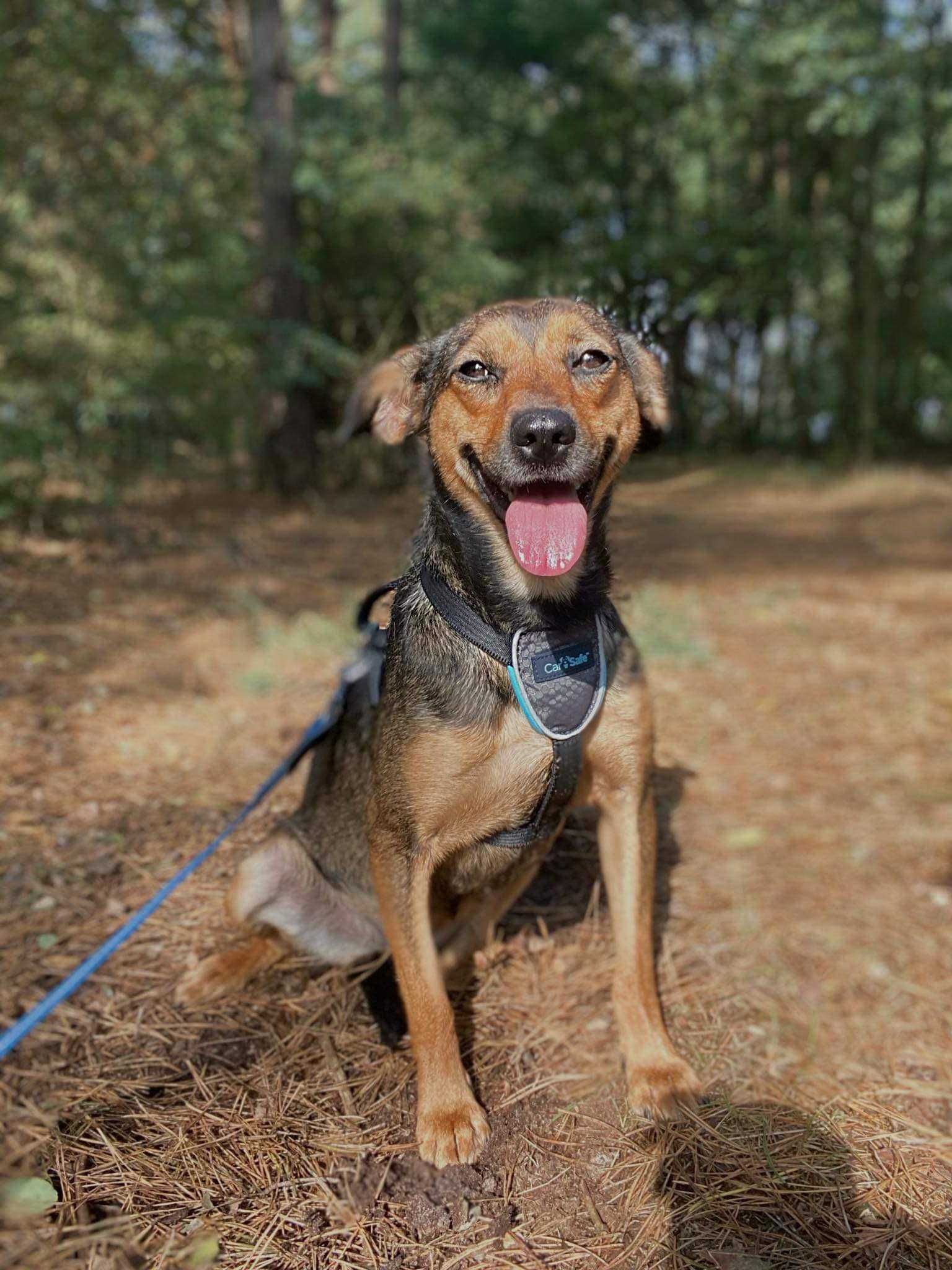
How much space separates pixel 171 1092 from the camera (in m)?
2.49

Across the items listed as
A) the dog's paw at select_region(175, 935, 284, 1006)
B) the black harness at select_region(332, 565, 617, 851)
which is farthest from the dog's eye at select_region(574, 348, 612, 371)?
the dog's paw at select_region(175, 935, 284, 1006)

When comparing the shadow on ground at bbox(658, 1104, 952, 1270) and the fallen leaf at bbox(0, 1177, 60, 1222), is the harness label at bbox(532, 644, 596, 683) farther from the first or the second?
the fallen leaf at bbox(0, 1177, 60, 1222)

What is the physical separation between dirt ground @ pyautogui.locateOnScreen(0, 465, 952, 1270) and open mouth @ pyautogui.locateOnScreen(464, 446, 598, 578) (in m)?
0.54

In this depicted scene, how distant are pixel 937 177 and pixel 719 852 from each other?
24.5 metres

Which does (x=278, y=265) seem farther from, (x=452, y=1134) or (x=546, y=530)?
(x=452, y=1134)

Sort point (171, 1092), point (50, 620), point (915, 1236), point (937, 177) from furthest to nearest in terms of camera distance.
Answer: point (937, 177) < point (50, 620) < point (171, 1092) < point (915, 1236)

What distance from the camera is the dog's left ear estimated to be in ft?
9.55

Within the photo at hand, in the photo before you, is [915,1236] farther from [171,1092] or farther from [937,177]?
[937,177]

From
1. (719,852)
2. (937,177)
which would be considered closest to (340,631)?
(719,852)

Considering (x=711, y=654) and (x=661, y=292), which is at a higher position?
(x=661, y=292)

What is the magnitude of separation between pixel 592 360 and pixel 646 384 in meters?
0.26

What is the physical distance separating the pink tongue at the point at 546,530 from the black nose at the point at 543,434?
13cm

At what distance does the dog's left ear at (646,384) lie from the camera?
2910 mm

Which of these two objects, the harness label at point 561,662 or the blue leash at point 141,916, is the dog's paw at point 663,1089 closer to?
the harness label at point 561,662
